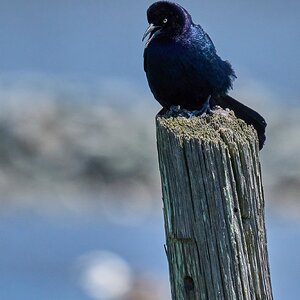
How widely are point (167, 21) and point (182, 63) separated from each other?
184 mm

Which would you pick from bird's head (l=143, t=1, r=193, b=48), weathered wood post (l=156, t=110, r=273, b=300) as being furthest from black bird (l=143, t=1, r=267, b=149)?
weathered wood post (l=156, t=110, r=273, b=300)

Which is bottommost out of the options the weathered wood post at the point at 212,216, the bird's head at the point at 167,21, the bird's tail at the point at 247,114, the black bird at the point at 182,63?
the weathered wood post at the point at 212,216

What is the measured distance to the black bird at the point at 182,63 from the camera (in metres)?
5.82

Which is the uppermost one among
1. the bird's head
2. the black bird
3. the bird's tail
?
the bird's head

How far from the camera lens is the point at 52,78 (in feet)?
42.1

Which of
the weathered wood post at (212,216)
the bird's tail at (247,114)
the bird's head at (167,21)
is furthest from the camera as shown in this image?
the bird's head at (167,21)

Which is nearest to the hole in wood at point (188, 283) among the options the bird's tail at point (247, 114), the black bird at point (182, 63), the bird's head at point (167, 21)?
the bird's tail at point (247, 114)

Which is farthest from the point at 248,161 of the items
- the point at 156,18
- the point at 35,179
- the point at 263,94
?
the point at 263,94

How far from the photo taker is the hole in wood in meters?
3.87

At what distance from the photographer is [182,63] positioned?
5.84 meters

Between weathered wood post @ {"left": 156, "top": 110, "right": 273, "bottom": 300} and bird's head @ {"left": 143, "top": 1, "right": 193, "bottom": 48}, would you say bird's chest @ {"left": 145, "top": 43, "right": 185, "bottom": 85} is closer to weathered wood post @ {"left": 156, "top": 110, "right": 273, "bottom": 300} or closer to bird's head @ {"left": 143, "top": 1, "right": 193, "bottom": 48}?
bird's head @ {"left": 143, "top": 1, "right": 193, "bottom": 48}

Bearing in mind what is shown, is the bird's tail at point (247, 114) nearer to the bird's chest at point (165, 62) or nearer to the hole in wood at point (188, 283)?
the bird's chest at point (165, 62)

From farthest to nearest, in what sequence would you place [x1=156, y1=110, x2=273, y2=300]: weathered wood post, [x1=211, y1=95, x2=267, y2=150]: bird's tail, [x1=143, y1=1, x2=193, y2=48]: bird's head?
[x1=143, y1=1, x2=193, y2=48]: bird's head → [x1=211, y1=95, x2=267, y2=150]: bird's tail → [x1=156, y1=110, x2=273, y2=300]: weathered wood post

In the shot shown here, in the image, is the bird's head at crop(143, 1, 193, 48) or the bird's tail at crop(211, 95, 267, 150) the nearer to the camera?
the bird's tail at crop(211, 95, 267, 150)
